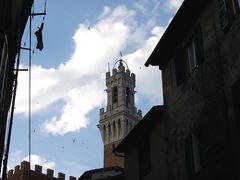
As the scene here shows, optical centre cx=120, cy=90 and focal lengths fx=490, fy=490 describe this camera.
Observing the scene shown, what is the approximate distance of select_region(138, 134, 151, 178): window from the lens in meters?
16.6

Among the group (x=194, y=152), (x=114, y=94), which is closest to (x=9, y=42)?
(x=194, y=152)

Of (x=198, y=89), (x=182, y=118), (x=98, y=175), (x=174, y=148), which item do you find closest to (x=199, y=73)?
(x=198, y=89)

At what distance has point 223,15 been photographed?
38.5 feet

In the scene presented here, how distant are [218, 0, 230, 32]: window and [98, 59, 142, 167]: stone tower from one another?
67.2m

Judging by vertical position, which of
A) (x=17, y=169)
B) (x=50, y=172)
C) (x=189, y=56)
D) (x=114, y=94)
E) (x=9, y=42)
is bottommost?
(x=9, y=42)

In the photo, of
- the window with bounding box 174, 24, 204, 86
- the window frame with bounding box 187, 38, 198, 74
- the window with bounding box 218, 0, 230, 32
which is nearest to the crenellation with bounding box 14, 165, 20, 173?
the window with bounding box 174, 24, 204, 86

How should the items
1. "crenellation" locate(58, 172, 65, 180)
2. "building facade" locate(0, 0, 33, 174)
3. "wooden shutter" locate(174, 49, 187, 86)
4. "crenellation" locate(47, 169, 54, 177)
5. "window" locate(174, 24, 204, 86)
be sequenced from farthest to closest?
1. "crenellation" locate(58, 172, 65, 180)
2. "crenellation" locate(47, 169, 54, 177)
3. "wooden shutter" locate(174, 49, 187, 86)
4. "window" locate(174, 24, 204, 86)
5. "building facade" locate(0, 0, 33, 174)

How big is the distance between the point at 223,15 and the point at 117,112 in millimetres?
69842

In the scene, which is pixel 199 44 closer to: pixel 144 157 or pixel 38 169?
pixel 144 157

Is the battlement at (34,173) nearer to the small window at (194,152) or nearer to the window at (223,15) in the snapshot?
the small window at (194,152)

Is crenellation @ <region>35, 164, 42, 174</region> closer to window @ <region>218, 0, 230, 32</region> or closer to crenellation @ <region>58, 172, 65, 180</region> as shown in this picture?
crenellation @ <region>58, 172, 65, 180</region>

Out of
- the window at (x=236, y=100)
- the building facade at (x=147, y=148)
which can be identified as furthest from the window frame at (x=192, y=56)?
the window at (x=236, y=100)

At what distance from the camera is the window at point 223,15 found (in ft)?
37.9

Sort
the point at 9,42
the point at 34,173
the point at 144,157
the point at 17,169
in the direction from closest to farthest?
the point at 9,42 → the point at 144,157 → the point at 34,173 → the point at 17,169
